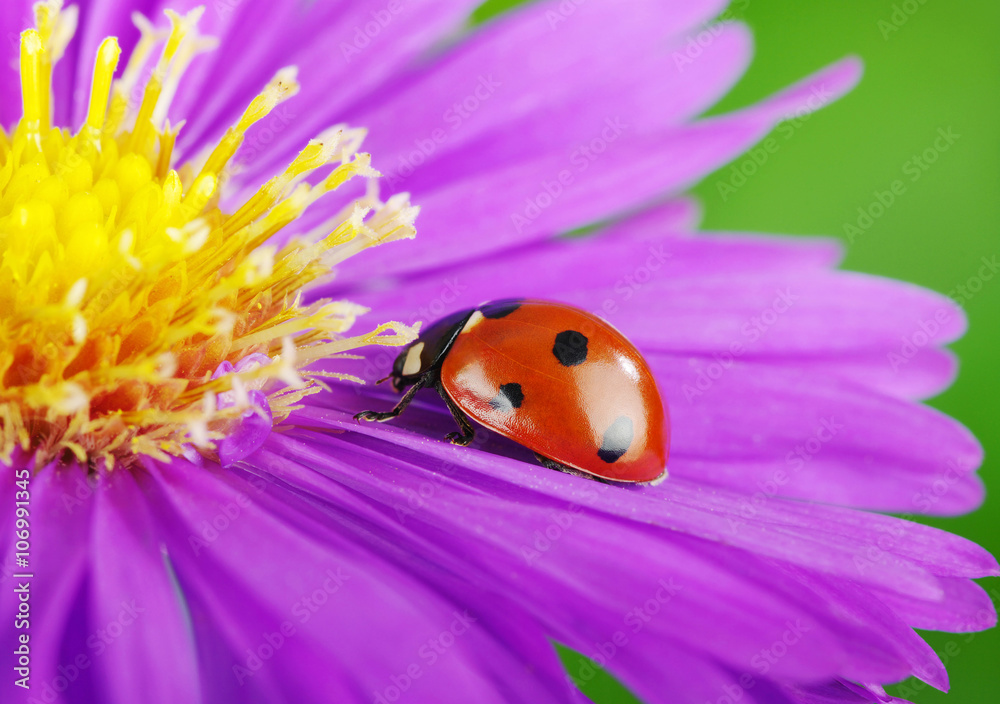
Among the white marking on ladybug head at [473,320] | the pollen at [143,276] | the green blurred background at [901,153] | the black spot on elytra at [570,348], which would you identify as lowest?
the green blurred background at [901,153]

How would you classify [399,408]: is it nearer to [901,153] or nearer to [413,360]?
[413,360]

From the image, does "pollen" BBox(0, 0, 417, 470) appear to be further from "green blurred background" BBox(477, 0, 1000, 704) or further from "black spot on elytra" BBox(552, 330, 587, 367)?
"green blurred background" BBox(477, 0, 1000, 704)

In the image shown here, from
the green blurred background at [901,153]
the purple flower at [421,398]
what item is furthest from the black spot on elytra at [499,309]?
the green blurred background at [901,153]

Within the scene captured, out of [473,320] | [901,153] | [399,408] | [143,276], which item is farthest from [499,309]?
[901,153]

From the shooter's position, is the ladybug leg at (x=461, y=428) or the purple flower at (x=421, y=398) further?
the ladybug leg at (x=461, y=428)

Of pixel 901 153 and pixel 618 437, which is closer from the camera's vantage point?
pixel 618 437

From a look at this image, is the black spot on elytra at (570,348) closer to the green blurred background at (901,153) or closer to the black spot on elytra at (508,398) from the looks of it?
the black spot on elytra at (508,398)
